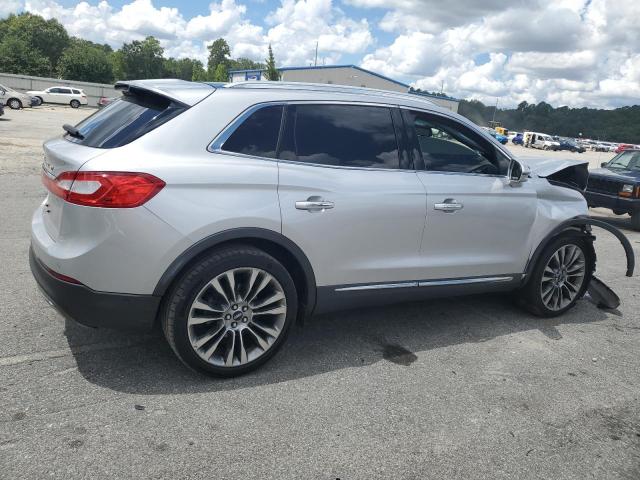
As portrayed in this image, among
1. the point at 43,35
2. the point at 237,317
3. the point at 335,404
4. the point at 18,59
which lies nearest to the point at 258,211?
the point at 237,317

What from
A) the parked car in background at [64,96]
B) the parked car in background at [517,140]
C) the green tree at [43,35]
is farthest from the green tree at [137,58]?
the parked car in background at [517,140]

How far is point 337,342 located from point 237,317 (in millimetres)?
1052

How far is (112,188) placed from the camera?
9.37ft

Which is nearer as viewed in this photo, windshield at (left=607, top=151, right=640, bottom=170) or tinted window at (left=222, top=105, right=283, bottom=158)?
tinted window at (left=222, top=105, right=283, bottom=158)

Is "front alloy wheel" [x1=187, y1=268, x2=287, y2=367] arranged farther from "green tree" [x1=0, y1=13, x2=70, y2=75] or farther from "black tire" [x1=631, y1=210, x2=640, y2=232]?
"green tree" [x1=0, y1=13, x2=70, y2=75]

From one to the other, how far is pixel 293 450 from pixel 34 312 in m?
2.52

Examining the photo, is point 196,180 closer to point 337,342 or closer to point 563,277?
point 337,342

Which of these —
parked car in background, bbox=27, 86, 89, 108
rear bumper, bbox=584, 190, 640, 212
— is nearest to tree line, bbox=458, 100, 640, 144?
parked car in background, bbox=27, 86, 89, 108

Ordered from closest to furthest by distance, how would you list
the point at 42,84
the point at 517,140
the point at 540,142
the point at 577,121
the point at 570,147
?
the point at 42,84, the point at 540,142, the point at 570,147, the point at 517,140, the point at 577,121

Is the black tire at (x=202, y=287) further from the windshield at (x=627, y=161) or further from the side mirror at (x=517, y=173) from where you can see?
the windshield at (x=627, y=161)

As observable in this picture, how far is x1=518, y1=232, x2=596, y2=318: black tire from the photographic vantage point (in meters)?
4.73

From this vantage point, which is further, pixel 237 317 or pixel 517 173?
pixel 517 173

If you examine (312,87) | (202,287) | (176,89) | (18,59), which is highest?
(18,59)

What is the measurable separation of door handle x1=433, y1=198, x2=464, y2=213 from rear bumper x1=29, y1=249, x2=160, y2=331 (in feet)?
6.92
